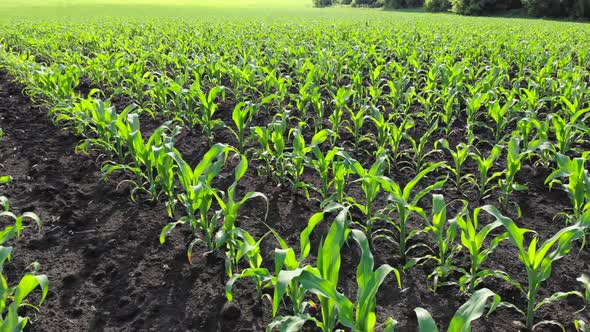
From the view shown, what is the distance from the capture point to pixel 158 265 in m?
3.14

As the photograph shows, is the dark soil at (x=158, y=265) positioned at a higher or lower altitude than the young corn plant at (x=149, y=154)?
lower

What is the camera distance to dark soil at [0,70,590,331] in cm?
262

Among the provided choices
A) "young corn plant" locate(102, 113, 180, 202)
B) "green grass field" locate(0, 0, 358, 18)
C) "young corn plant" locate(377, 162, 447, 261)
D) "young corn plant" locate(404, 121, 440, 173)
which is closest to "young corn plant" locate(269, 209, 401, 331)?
"young corn plant" locate(377, 162, 447, 261)

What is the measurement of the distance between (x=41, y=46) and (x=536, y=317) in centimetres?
1320

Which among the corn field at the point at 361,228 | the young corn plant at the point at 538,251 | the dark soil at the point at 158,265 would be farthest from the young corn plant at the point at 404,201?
the young corn plant at the point at 538,251

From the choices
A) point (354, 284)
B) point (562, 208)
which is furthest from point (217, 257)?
point (562, 208)

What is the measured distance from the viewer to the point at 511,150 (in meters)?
3.53

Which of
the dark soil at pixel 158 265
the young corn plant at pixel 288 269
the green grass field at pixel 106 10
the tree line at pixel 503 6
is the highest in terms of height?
the tree line at pixel 503 6

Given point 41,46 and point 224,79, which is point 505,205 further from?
point 41,46

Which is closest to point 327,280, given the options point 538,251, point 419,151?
point 538,251

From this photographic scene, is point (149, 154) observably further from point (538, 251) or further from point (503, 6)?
point (503, 6)

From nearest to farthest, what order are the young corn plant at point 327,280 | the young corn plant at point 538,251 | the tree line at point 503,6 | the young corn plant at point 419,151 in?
the young corn plant at point 327,280, the young corn plant at point 538,251, the young corn plant at point 419,151, the tree line at point 503,6

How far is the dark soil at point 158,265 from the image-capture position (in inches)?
103

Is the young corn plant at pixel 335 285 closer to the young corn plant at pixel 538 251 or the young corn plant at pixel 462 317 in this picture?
the young corn plant at pixel 462 317
